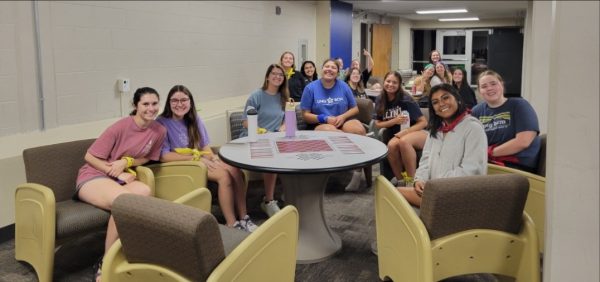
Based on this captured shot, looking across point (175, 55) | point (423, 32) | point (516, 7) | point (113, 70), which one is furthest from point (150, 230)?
point (423, 32)

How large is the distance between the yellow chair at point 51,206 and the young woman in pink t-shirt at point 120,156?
0.07 metres

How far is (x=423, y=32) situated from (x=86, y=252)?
14830 mm

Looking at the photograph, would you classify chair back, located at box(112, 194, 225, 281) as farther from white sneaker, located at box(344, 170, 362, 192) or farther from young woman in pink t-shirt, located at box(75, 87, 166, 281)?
white sneaker, located at box(344, 170, 362, 192)

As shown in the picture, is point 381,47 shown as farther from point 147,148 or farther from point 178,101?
point 147,148

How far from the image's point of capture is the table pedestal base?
2.99 meters

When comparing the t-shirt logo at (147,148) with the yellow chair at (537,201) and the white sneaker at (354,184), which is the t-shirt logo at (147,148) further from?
the yellow chair at (537,201)

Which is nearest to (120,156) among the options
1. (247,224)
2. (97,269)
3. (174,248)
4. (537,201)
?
(97,269)

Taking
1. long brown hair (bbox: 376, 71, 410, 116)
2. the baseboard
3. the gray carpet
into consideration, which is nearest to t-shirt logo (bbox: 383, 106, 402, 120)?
long brown hair (bbox: 376, 71, 410, 116)

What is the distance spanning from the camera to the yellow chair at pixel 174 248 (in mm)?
1579

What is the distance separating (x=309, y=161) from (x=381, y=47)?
35.1 feet

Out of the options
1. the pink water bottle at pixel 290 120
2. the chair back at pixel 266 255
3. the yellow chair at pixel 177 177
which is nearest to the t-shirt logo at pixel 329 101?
the pink water bottle at pixel 290 120

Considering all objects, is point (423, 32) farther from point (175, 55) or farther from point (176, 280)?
point (176, 280)

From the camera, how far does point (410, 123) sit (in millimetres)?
4117

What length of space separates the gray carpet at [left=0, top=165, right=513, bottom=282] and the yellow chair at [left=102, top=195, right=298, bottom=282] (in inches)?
38.0
